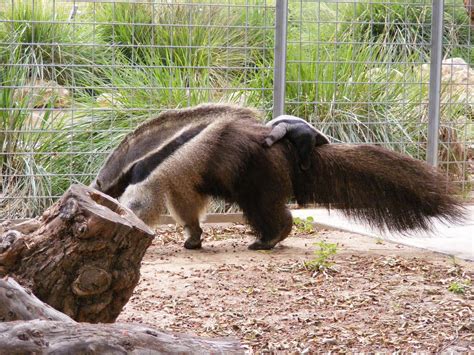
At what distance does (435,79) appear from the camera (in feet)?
31.2

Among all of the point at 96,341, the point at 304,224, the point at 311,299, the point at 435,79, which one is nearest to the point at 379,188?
the point at 304,224

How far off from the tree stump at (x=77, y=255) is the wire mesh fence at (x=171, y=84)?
4768mm

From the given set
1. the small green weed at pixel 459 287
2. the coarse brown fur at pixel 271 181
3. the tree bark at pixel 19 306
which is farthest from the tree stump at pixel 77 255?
the coarse brown fur at pixel 271 181

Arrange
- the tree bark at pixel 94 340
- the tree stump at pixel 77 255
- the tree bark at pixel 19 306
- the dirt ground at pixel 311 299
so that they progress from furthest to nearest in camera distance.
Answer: the dirt ground at pixel 311 299, the tree stump at pixel 77 255, the tree bark at pixel 19 306, the tree bark at pixel 94 340

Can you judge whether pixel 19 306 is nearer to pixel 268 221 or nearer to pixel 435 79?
pixel 268 221

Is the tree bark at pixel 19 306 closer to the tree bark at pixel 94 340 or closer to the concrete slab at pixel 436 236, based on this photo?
the tree bark at pixel 94 340

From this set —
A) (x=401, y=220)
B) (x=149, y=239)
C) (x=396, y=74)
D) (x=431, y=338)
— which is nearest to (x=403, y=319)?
(x=431, y=338)

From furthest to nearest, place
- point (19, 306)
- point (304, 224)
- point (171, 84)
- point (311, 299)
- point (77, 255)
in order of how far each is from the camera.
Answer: point (171, 84) → point (304, 224) → point (311, 299) → point (77, 255) → point (19, 306)

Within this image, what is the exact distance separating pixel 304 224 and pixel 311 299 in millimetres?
2951

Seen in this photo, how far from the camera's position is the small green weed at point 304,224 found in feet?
27.3

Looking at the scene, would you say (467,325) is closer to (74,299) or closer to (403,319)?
(403,319)

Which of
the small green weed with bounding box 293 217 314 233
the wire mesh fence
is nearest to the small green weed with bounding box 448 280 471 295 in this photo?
the small green weed with bounding box 293 217 314 233

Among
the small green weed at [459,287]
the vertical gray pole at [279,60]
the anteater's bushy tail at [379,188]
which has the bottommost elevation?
the small green weed at [459,287]

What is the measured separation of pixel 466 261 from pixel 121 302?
3.17 m
